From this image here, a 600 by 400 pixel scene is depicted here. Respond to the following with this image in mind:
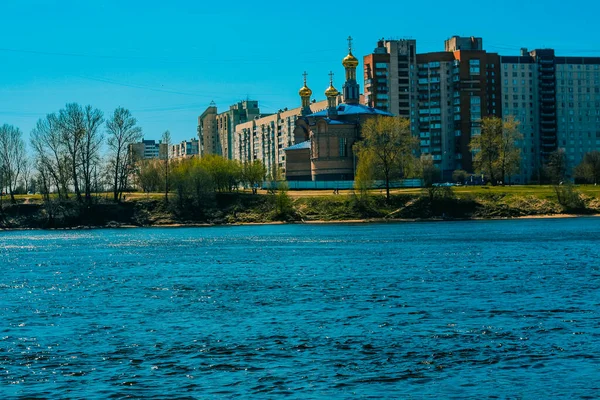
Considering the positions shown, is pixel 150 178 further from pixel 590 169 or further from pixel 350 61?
pixel 590 169

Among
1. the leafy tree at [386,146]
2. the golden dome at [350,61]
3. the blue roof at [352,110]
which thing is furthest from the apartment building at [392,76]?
the leafy tree at [386,146]

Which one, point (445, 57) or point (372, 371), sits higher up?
point (445, 57)

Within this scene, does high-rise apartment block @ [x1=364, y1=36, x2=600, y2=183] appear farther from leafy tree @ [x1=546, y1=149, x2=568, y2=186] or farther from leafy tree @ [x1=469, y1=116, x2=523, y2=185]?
leafy tree @ [x1=469, y1=116, x2=523, y2=185]

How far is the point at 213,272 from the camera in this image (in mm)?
51594

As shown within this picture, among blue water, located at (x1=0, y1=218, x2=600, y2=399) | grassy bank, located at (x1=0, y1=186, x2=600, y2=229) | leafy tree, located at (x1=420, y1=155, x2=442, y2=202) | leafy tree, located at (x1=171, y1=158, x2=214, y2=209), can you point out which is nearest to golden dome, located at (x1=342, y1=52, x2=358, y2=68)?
leafy tree, located at (x1=420, y1=155, x2=442, y2=202)

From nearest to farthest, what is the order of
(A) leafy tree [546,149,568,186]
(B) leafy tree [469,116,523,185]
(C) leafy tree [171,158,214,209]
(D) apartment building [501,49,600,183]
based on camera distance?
(C) leafy tree [171,158,214,209]
(B) leafy tree [469,116,523,185]
(A) leafy tree [546,149,568,186]
(D) apartment building [501,49,600,183]

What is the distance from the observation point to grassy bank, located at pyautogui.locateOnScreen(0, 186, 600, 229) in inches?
4451

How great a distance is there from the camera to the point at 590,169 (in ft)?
486

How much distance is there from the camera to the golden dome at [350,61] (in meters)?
144

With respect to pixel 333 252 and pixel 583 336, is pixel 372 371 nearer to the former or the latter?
pixel 583 336

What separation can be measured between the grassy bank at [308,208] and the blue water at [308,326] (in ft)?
171

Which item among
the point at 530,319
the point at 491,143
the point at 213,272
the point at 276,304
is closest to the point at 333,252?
the point at 213,272

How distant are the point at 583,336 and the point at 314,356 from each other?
8484 millimetres

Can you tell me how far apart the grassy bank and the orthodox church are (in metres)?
12.5
